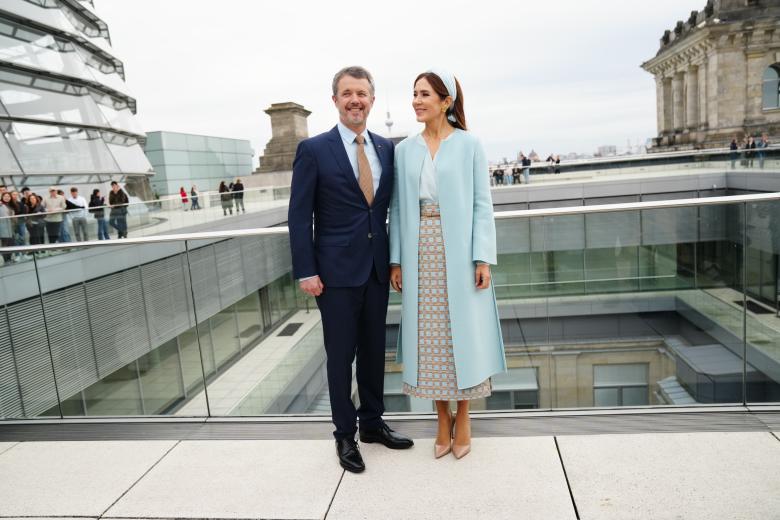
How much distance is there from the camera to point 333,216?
319 centimetres

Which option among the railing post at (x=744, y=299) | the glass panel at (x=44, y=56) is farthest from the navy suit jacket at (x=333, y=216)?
the glass panel at (x=44, y=56)

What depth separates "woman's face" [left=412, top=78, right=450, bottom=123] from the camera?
10.3ft

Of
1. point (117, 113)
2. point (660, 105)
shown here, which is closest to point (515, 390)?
point (117, 113)

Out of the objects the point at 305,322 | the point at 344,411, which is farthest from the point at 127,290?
the point at 344,411

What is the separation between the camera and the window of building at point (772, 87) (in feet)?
136

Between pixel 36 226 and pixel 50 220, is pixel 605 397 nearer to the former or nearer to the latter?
pixel 36 226

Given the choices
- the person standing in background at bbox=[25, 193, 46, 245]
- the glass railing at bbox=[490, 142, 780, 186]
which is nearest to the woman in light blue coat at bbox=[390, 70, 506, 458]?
the person standing in background at bbox=[25, 193, 46, 245]

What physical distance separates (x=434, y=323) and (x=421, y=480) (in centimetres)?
85

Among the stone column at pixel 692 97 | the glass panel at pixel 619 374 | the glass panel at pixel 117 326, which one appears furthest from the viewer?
the stone column at pixel 692 97

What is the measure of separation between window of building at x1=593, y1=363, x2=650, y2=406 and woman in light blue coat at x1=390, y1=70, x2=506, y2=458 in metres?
1.02

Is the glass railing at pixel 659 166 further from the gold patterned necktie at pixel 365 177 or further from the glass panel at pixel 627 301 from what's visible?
the gold patterned necktie at pixel 365 177

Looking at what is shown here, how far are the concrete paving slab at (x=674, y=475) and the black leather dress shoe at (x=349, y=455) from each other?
3.68ft

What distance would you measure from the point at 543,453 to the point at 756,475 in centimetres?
102

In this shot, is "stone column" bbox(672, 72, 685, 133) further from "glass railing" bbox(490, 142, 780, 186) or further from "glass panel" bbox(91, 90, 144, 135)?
"glass panel" bbox(91, 90, 144, 135)
